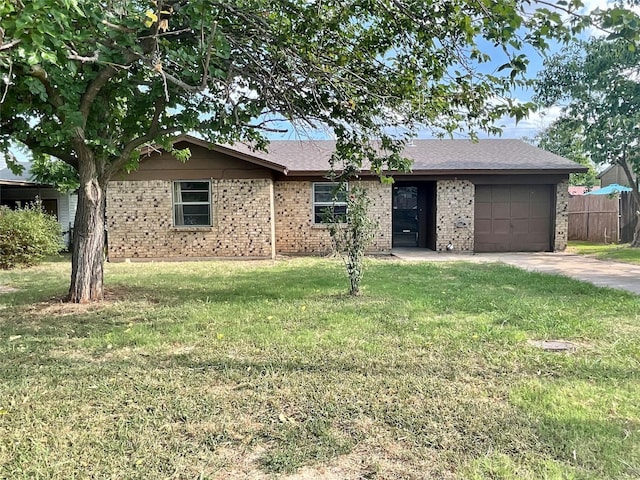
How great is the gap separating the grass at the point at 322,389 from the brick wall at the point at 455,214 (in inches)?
299

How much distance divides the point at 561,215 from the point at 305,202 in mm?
8066

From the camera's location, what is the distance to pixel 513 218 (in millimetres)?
14766

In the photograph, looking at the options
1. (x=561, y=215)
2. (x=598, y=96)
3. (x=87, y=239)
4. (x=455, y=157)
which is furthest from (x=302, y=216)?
(x=598, y=96)

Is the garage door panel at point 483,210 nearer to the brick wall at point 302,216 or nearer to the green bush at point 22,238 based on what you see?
the brick wall at point 302,216

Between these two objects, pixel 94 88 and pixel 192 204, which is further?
pixel 192 204

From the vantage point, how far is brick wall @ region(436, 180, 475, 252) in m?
14.3

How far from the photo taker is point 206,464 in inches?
98.7

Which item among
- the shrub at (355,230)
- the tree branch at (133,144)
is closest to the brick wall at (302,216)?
the shrub at (355,230)

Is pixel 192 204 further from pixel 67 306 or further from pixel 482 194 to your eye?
pixel 482 194

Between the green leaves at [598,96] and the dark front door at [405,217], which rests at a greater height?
the green leaves at [598,96]

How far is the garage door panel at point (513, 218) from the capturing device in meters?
14.7

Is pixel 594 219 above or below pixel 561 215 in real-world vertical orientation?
below

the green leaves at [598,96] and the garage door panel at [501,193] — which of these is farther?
the garage door panel at [501,193]

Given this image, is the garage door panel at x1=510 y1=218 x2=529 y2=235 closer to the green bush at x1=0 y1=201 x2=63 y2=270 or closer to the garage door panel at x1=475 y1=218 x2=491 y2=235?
the garage door panel at x1=475 y1=218 x2=491 y2=235
